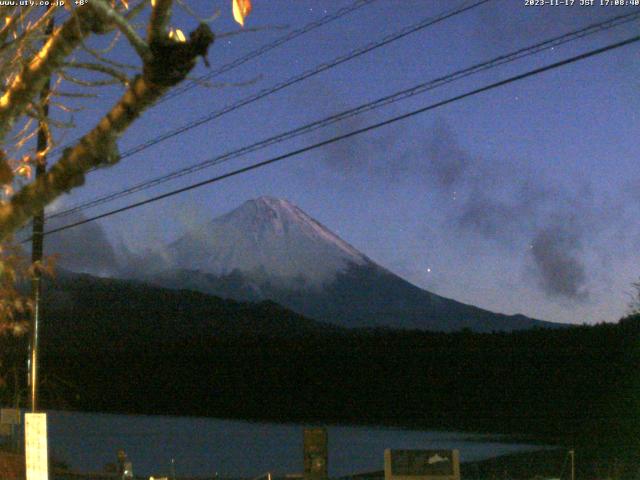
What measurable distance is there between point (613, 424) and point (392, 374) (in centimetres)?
3276

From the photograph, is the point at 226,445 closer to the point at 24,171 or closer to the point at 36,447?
the point at 36,447

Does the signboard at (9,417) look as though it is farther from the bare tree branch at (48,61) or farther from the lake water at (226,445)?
the bare tree branch at (48,61)

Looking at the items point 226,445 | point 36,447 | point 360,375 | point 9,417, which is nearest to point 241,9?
point 36,447

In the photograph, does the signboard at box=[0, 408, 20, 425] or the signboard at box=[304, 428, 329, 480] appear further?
the signboard at box=[0, 408, 20, 425]

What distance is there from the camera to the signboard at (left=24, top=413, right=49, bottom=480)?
39.8ft

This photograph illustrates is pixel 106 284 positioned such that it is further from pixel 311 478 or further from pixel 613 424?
pixel 311 478

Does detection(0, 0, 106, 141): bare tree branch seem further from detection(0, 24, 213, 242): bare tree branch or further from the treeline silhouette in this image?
the treeline silhouette

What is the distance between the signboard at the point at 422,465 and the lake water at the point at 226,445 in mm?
18988

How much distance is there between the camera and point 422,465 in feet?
53.2

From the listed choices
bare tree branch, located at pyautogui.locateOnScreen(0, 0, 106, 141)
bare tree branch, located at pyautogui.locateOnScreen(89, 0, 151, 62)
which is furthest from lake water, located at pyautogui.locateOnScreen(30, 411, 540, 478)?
bare tree branch, located at pyautogui.locateOnScreen(89, 0, 151, 62)

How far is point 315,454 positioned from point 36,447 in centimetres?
613

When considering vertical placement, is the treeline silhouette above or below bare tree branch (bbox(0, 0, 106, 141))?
below

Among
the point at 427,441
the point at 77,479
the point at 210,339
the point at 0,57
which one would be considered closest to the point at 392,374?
the point at 427,441

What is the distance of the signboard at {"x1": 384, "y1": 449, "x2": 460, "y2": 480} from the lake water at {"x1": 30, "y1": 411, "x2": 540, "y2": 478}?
19.0 m
